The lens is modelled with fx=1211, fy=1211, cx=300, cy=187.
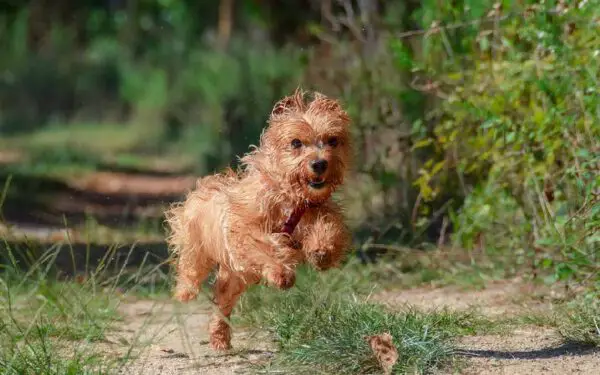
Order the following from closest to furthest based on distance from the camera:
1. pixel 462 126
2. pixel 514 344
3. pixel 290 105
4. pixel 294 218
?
pixel 294 218 < pixel 290 105 < pixel 514 344 < pixel 462 126

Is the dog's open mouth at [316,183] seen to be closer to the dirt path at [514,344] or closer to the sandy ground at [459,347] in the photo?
the sandy ground at [459,347]

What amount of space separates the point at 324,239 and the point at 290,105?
72cm

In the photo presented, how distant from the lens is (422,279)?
8219 mm

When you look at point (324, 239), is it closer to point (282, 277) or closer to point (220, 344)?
point (282, 277)

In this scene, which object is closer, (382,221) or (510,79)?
(510,79)

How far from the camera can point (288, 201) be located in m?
5.47

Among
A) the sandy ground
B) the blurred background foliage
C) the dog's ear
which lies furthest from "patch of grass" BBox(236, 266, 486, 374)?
the blurred background foliage

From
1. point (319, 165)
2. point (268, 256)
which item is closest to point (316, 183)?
point (319, 165)

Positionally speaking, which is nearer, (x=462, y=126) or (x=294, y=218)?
(x=294, y=218)

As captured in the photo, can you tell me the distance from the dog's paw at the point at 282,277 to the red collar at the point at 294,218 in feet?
0.90

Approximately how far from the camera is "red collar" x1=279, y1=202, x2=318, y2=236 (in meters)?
5.49

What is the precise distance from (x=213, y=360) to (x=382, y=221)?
3.70 metres

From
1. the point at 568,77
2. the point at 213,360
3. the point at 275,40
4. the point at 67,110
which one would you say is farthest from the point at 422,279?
the point at 275,40

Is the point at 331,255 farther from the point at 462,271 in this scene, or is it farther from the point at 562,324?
the point at 462,271
